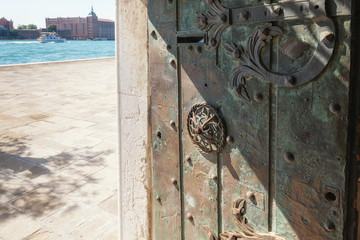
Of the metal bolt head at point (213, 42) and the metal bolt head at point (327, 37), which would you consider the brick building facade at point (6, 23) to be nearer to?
the metal bolt head at point (213, 42)

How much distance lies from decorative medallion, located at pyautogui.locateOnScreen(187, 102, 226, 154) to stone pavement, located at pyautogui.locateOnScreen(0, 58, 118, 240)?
70.4 inches

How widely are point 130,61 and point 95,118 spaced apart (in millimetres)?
5107

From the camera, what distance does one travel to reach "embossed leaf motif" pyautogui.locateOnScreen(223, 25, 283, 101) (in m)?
1.33

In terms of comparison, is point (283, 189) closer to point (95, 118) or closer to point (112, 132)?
point (112, 132)

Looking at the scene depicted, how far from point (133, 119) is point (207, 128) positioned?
30.7 inches

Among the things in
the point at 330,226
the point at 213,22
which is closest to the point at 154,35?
the point at 213,22

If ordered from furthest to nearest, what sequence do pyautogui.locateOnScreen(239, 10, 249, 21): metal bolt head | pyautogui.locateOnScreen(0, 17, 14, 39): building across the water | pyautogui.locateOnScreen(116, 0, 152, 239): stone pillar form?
pyautogui.locateOnScreen(0, 17, 14, 39): building across the water, pyautogui.locateOnScreen(116, 0, 152, 239): stone pillar, pyautogui.locateOnScreen(239, 10, 249, 21): metal bolt head

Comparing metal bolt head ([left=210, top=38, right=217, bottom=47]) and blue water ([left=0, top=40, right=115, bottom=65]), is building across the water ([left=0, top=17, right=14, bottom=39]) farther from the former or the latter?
metal bolt head ([left=210, top=38, right=217, bottom=47])

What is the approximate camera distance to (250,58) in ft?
4.62

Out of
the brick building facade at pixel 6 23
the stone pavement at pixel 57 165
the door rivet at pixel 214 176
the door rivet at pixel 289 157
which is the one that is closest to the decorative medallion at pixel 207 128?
the door rivet at pixel 214 176

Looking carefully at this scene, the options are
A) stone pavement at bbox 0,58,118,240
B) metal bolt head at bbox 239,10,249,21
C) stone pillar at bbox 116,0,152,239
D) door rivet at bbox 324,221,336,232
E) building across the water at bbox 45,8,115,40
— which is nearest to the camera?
door rivet at bbox 324,221,336,232

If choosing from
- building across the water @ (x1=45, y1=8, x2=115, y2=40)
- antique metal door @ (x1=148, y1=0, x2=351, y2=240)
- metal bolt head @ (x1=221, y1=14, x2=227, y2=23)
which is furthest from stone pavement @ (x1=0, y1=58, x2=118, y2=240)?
building across the water @ (x1=45, y1=8, x2=115, y2=40)

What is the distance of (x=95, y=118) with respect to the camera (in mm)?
7055

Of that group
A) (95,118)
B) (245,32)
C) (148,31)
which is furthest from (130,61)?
(95,118)
